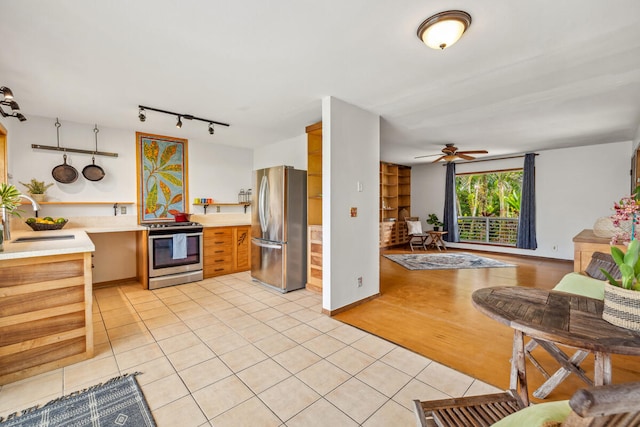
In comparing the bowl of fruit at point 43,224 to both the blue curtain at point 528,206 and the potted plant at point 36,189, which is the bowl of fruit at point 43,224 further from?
the blue curtain at point 528,206

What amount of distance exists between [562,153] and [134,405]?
26.8 ft

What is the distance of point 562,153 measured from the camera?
6109 millimetres

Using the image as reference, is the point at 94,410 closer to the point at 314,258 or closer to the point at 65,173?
the point at 314,258

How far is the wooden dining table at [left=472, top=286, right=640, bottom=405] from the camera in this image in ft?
3.59

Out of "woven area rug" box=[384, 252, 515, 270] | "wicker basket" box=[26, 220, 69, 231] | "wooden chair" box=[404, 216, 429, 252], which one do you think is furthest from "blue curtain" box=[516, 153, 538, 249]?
"wicker basket" box=[26, 220, 69, 231]

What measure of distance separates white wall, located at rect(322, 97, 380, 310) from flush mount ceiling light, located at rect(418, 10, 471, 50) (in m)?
1.36

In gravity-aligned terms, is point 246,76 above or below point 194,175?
above

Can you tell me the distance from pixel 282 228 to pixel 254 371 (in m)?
2.10

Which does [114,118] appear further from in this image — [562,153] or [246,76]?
[562,153]

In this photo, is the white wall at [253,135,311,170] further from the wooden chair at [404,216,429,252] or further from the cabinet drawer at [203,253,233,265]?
the wooden chair at [404,216,429,252]

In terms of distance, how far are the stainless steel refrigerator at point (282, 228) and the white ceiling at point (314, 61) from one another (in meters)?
0.85

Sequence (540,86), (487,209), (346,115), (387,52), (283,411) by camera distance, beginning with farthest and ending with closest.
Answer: (487,209)
(346,115)
(540,86)
(387,52)
(283,411)

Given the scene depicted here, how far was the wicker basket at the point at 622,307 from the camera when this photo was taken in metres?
1.13

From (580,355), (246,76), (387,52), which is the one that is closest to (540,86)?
(387,52)
